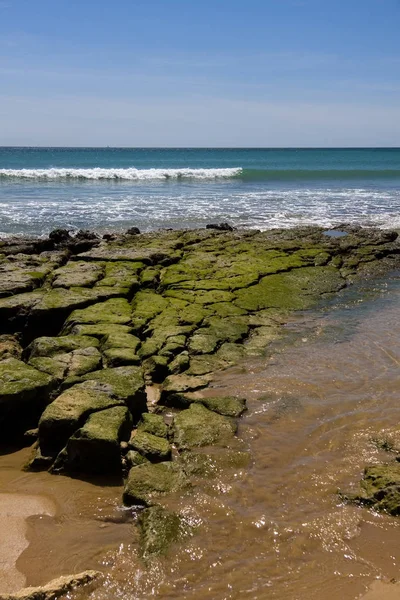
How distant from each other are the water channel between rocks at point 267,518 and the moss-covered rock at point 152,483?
0.14 metres

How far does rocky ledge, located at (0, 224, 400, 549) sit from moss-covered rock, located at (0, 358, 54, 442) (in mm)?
12

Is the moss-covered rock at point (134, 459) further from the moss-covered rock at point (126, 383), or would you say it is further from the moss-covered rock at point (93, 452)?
the moss-covered rock at point (126, 383)

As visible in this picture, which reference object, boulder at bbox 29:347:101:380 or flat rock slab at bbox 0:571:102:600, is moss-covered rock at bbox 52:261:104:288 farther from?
flat rock slab at bbox 0:571:102:600

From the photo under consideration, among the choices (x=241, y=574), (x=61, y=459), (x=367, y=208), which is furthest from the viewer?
(x=367, y=208)

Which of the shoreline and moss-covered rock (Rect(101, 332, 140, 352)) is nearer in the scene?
the shoreline

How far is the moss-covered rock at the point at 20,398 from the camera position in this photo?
251 inches

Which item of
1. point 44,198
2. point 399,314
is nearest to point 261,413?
point 399,314

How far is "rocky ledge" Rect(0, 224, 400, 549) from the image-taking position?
584 cm

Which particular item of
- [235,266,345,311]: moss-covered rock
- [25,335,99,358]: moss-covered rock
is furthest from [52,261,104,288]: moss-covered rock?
[235,266,345,311]: moss-covered rock

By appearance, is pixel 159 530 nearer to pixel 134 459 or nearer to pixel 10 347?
pixel 134 459

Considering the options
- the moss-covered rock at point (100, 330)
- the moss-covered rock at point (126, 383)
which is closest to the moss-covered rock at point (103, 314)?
the moss-covered rock at point (100, 330)

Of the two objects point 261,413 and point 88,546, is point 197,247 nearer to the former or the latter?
point 261,413

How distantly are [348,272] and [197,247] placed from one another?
4.20 metres

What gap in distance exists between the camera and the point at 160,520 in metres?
4.82
